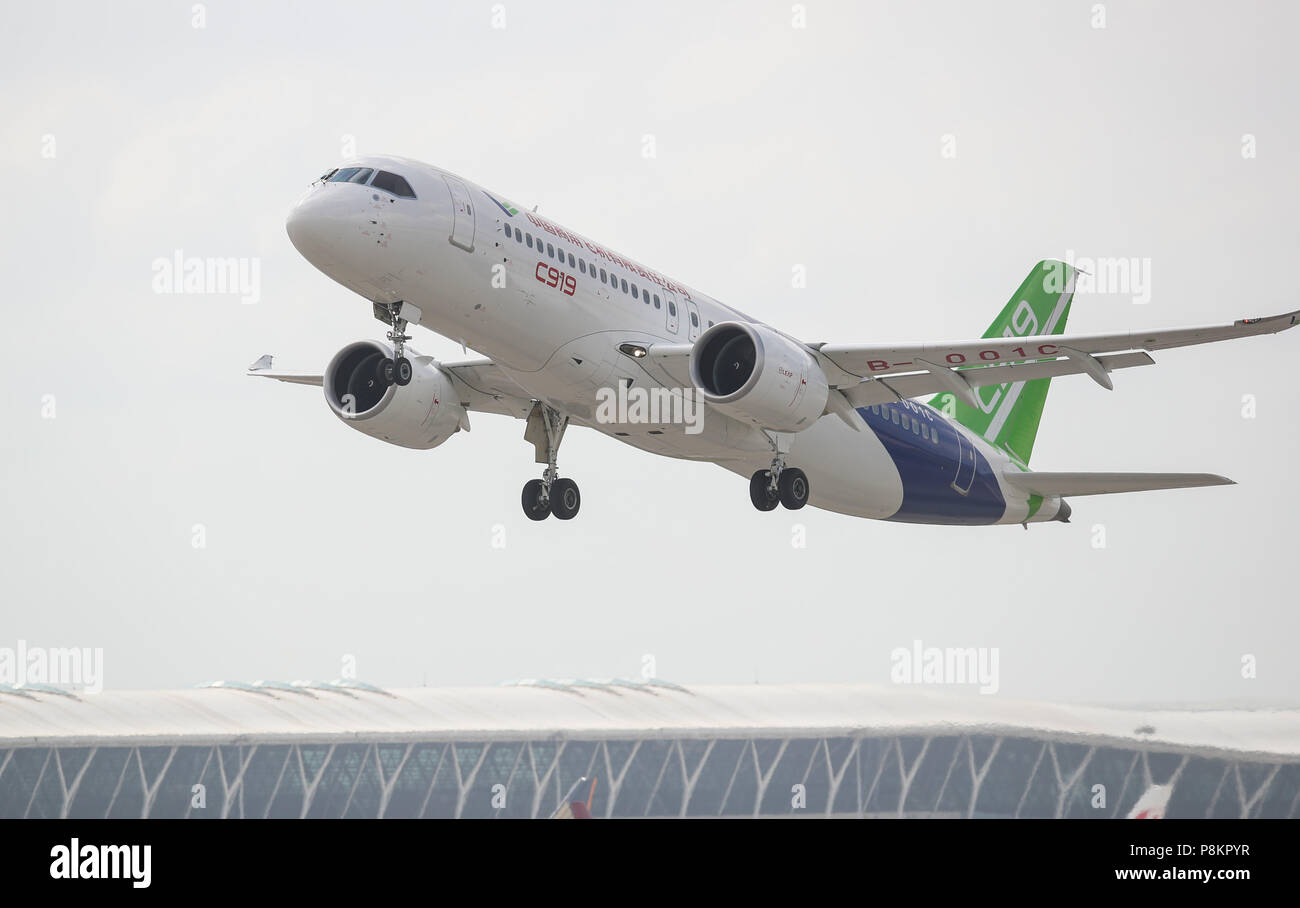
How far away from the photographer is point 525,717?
5541cm

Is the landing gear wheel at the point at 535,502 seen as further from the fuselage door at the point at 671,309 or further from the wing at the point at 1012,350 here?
the wing at the point at 1012,350

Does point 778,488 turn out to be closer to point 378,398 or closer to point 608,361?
point 608,361

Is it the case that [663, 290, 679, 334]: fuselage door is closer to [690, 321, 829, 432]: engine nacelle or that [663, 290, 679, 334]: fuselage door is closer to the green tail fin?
[690, 321, 829, 432]: engine nacelle

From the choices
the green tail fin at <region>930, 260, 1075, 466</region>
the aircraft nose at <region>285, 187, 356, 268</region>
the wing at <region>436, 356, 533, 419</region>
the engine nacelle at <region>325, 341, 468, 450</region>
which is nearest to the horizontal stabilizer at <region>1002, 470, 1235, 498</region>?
the green tail fin at <region>930, 260, 1075, 466</region>

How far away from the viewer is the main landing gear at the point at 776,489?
3412 cm

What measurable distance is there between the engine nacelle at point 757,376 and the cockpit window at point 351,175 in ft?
21.5

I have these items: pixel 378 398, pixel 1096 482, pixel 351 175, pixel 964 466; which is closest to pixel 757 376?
pixel 378 398

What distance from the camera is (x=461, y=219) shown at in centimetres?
2859

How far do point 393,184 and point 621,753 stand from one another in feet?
90.8

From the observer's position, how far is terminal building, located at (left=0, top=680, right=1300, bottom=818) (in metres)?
42.6
